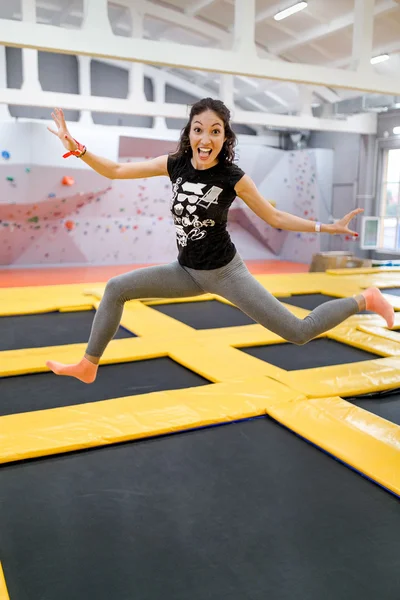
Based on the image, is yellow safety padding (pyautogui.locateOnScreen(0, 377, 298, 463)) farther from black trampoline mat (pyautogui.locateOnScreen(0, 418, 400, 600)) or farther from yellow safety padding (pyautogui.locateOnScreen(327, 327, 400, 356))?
yellow safety padding (pyautogui.locateOnScreen(327, 327, 400, 356))

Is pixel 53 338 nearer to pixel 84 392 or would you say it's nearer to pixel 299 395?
pixel 84 392

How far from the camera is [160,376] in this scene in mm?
3070

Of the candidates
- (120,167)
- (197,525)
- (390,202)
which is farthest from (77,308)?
(390,202)

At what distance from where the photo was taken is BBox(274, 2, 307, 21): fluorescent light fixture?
6.39 m

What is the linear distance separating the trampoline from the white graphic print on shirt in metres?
0.80

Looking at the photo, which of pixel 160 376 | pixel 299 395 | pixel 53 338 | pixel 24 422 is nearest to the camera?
pixel 24 422

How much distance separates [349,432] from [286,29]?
656 cm

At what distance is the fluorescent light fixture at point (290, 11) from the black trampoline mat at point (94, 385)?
5.03 metres

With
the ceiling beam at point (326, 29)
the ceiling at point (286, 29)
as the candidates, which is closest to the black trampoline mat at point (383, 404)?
the ceiling at point (286, 29)

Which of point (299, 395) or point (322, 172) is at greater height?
point (322, 172)

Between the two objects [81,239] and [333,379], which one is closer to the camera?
[333,379]

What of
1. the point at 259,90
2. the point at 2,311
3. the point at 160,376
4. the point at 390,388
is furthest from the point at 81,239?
the point at 390,388

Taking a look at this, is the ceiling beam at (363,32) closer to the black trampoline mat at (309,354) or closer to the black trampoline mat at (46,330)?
the black trampoline mat at (309,354)

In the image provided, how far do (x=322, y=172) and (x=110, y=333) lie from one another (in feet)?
28.8
